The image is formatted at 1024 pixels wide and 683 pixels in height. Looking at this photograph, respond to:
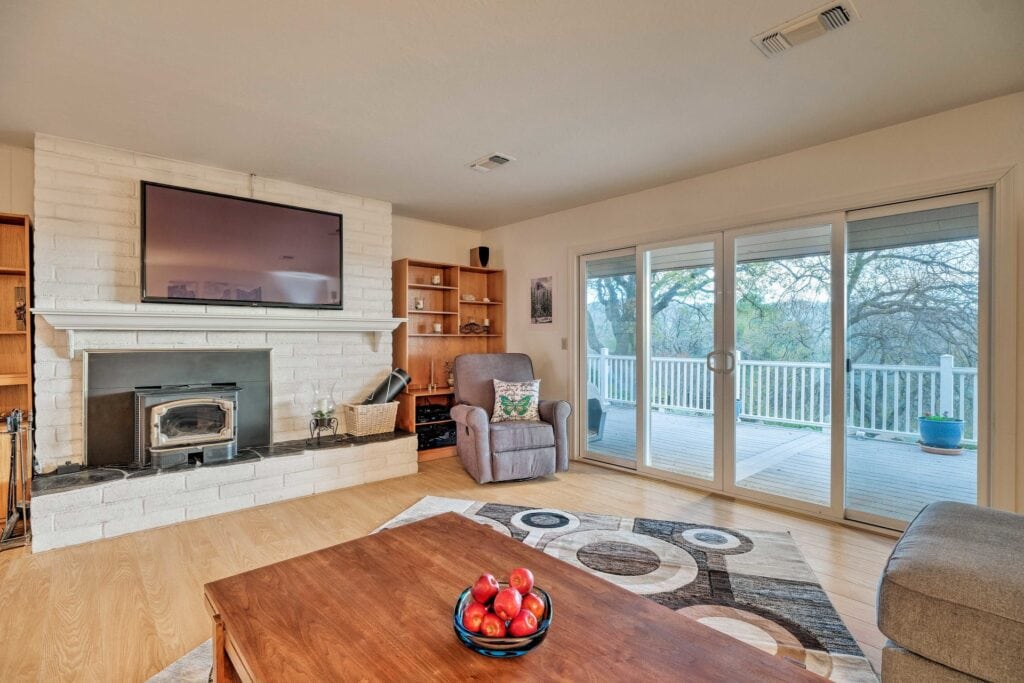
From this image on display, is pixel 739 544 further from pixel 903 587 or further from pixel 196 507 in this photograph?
pixel 196 507

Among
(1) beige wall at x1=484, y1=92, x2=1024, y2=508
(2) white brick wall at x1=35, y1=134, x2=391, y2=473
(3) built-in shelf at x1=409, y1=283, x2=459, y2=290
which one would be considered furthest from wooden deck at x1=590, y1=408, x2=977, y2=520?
(2) white brick wall at x1=35, y1=134, x2=391, y2=473

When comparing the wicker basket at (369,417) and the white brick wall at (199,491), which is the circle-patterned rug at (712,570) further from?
the wicker basket at (369,417)

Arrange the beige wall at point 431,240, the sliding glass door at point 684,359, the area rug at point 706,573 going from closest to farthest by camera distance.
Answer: the area rug at point 706,573
the sliding glass door at point 684,359
the beige wall at point 431,240

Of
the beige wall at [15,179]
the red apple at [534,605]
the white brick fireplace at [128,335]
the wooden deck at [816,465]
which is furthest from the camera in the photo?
the beige wall at [15,179]

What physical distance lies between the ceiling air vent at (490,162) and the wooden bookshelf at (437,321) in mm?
1457

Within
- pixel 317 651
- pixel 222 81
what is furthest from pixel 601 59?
pixel 317 651

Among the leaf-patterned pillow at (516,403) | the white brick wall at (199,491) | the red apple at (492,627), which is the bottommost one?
the white brick wall at (199,491)

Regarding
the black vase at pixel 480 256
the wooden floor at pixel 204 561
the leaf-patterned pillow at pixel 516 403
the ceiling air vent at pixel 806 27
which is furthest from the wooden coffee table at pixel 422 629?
the black vase at pixel 480 256

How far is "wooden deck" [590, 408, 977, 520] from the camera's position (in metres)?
2.76

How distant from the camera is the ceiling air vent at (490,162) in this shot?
10.8 ft

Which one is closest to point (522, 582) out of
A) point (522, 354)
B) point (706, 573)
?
point (706, 573)

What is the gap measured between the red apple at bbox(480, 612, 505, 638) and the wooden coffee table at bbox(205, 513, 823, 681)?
0.17 feet

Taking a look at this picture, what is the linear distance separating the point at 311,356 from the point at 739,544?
343 cm

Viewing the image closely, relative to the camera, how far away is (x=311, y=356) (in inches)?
160
